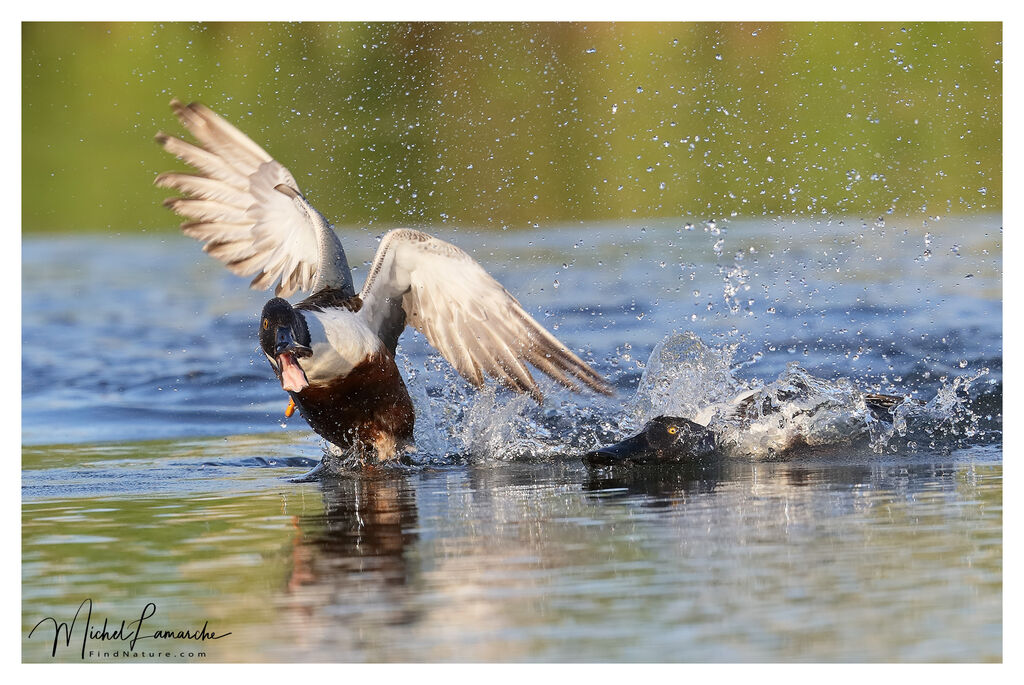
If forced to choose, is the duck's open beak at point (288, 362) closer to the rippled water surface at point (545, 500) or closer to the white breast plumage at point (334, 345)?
the white breast plumage at point (334, 345)

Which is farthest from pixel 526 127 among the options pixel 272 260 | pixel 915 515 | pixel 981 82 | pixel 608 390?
pixel 915 515

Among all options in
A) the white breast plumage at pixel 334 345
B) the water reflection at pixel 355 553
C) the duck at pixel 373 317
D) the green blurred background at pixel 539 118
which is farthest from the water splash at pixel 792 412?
the green blurred background at pixel 539 118

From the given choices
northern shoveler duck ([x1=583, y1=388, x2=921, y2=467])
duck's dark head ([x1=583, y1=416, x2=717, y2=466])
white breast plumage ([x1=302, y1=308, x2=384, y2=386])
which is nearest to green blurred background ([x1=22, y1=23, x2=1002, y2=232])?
northern shoveler duck ([x1=583, y1=388, x2=921, y2=467])

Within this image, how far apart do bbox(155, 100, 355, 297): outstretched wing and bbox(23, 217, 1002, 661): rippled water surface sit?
3.42 ft

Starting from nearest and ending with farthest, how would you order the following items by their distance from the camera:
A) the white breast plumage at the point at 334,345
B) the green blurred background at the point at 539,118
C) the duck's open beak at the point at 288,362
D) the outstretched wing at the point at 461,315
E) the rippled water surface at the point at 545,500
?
the rippled water surface at the point at 545,500, the duck's open beak at the point at 288,362, the white breast plumage at the point at 334,345, the outstretched wing at the point at 461,315, the green blurred background at the point at 539,118

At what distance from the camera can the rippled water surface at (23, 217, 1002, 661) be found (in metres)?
4.34

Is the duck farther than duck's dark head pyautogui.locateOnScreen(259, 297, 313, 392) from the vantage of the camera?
Yes

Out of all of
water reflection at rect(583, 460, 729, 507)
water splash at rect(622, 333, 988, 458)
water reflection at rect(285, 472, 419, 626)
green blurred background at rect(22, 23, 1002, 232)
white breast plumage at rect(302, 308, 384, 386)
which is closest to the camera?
water reflection at rect(285, 472, 419, 626)

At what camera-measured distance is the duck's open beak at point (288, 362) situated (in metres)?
7.02

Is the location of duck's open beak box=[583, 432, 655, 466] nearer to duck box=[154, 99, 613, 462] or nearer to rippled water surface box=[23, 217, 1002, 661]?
rippled water surface box=[23, 217, 1002, 661]

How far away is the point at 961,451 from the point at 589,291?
6126mm

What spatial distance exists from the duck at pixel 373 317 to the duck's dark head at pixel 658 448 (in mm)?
415

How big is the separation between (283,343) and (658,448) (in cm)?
197
